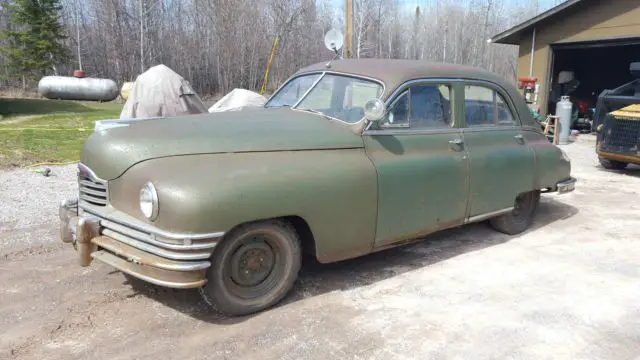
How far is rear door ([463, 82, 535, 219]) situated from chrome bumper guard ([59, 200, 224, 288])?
9.21 ft

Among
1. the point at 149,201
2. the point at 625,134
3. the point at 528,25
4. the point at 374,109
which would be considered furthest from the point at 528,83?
the point at 149,201

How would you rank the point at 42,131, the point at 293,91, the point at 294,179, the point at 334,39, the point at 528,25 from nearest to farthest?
the point at 294,179 < the point at 293,91 < the point at 334,39 < the point at 42,131 < the point at 528,25

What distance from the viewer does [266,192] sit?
3396 millimetres

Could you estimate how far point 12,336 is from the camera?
3.27 m

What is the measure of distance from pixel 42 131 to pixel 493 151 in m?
10.8

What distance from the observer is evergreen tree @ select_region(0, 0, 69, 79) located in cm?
2459

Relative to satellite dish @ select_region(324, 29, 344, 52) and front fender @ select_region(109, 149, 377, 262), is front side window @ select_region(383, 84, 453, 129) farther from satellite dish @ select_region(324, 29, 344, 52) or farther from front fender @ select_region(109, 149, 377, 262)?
satellite dish @ select_region(324, 29, 344, 52)

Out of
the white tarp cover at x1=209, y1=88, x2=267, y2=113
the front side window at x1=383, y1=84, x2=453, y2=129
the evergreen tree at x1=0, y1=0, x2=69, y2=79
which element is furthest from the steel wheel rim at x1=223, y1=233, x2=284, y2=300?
the evergreen tree at x1=0, y1=0, x2=69, y2=79

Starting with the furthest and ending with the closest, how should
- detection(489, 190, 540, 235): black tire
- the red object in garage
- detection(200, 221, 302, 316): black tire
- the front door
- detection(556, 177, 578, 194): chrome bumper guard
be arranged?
the red object in garage, detection(556, 177, 578, 194): chrome bumper guard, detection(489, 190, 540, 235): black tire, the front door, detection(200, 221, 302, 316): black tire

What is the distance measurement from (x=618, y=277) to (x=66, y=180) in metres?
7.23

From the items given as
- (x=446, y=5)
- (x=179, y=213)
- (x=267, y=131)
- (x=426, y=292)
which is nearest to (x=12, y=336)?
(x=179, y=213)

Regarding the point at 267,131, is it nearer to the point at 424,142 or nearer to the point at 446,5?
the point at 424,142

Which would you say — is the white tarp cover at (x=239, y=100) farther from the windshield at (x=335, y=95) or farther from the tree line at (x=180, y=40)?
the tree line at (x=180, y=40)

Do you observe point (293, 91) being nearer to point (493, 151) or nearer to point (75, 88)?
point (493, 151)
